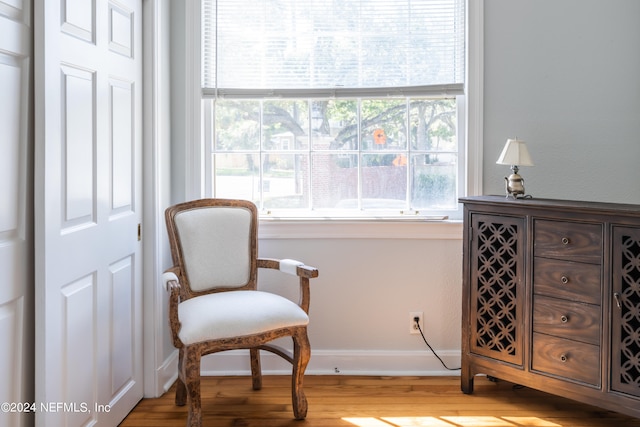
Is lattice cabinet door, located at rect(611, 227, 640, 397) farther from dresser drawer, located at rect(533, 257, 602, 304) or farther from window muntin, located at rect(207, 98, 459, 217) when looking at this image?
window muntin, located at rect(207, 98, 459, 217)

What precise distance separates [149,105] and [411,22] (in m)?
1.53

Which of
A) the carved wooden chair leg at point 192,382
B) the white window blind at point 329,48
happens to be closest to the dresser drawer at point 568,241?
the white window blind at point 329,48

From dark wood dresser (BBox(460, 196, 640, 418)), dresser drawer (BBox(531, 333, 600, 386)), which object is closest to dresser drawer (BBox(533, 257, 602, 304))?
dark wood dresser (BBox(460, 196, 640, 418))

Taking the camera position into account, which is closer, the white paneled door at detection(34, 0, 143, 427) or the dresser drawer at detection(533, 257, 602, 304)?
the white paneled door at detection(34, 0, 143, 427)

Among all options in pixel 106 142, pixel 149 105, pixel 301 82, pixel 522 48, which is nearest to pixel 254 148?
pixel 301 82

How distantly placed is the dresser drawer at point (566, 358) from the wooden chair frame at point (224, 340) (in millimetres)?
1090

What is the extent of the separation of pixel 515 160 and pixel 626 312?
0.85m

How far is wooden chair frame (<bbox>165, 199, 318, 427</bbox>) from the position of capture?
2.38m

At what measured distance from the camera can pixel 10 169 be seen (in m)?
1.79

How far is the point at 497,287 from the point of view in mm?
2807

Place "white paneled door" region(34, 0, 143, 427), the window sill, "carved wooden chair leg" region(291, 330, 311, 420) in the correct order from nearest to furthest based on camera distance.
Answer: "white paneled door" region(34, 0, 143, 427)
"carved wooden chair leg" region(291, 330, 311, 420)
the window sill

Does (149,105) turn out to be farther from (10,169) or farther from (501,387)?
(501,387)

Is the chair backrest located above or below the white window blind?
below

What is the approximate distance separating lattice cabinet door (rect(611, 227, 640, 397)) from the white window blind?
1.28 meters
